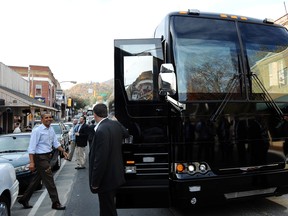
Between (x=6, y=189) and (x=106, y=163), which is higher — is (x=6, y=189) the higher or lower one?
the lower one

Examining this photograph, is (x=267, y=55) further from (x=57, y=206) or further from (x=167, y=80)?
(x=57, y=206)

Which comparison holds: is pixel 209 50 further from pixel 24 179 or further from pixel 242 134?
pixel 24 179

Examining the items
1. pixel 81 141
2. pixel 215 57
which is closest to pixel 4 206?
pixel 215 57

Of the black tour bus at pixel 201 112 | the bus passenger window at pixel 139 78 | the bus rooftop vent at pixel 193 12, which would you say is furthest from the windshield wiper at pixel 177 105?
the bus rooftop vent at pixel 193 12

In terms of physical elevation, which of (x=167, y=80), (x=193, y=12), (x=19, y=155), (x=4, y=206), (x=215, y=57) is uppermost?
(x=193, y=12)

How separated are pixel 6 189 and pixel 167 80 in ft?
9.68

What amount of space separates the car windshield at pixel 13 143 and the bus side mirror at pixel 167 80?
6.21 m

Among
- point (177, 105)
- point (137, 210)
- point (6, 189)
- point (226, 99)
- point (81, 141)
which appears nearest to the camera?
point (177, 105)

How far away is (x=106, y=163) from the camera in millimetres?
3973

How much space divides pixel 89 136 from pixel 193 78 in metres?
7.41

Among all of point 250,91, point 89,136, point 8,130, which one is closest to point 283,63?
point 250,91

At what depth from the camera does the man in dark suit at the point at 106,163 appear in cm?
395

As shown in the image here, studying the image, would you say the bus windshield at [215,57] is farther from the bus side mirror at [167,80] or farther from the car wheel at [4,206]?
the car wheel at [4,206]

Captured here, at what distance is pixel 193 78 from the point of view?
171 inches
